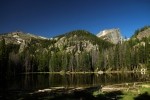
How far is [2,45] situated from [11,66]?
2888 centimetres

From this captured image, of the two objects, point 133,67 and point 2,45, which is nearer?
point 2,45

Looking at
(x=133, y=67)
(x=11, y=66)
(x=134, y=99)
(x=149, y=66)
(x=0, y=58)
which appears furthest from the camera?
(x=133, y=67)

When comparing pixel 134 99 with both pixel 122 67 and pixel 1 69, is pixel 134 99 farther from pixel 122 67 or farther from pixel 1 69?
pixel 122 67

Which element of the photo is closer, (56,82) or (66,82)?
(66,82)

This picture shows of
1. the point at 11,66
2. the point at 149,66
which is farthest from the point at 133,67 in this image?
the point at 149,66

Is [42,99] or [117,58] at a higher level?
[117,58]

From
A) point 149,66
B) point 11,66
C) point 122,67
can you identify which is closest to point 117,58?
point 122,67

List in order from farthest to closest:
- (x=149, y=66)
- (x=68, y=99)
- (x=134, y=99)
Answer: (x=149, y=66), (x=68, y=99), (x=134, y=99)

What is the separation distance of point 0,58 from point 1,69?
7.05 meters

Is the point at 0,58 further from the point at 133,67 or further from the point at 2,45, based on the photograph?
the point at 133,67

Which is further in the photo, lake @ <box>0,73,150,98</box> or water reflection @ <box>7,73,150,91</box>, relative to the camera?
water reflection @ <box>7,73,150,91</box>

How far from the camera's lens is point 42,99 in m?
52.7

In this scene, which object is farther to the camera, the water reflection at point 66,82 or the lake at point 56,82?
the water reflection at point 66,82

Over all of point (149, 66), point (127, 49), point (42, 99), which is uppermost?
point (127, 49)
